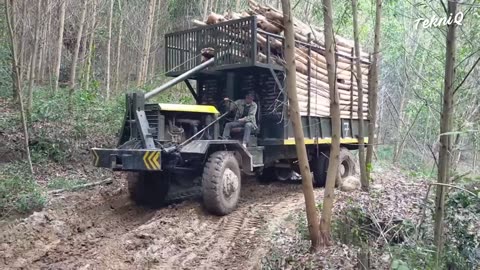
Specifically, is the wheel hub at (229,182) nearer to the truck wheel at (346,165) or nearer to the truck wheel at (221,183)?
the truck wheel at (221,183)

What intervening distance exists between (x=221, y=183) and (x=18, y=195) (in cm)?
285

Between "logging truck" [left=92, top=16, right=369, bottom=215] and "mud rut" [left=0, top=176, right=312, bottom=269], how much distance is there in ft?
1.43

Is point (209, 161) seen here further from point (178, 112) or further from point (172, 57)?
point (172, 57)

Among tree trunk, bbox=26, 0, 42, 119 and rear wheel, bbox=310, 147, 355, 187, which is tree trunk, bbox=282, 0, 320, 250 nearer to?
rear wheel, bbox=310, 147, 355, 187

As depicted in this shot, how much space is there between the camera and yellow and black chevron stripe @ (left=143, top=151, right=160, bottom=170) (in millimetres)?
6180

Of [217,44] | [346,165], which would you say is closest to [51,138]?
[217,44]

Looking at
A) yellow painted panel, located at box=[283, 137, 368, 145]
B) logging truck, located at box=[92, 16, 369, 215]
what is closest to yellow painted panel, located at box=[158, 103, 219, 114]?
logging truck, located at box=[92, 16, 369, 215]

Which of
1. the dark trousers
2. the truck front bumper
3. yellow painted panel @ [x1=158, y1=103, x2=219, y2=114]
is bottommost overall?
the truck front bumper

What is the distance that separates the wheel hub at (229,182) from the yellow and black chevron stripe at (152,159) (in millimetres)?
1074

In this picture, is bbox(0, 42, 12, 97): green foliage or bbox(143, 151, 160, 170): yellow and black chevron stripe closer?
bbox(143, 151, 160, 170): yellow and black chevron stripe

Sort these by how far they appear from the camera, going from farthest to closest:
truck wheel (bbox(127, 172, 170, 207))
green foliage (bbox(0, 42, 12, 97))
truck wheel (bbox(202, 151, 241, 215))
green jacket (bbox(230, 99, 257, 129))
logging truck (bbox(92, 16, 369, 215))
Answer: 1. green foliage (bbox(0, 42, 12, 97))
2. green jacket (bbox(230, 99, 257, 129))
3. truck wheel (bbox(127, 172, 170, 207))
4. logging truck (bbox(92, 16, 369, 215))
5. truck wheel (bbox(202, 151, 241, 215))

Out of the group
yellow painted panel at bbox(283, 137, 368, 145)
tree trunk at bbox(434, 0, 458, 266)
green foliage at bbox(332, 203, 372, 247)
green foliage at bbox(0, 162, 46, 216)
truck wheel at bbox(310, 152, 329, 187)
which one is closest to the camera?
tree trunk at bbox(434, 0, 458, 266)

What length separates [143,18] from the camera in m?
16.7

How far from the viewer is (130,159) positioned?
6.34 meters
